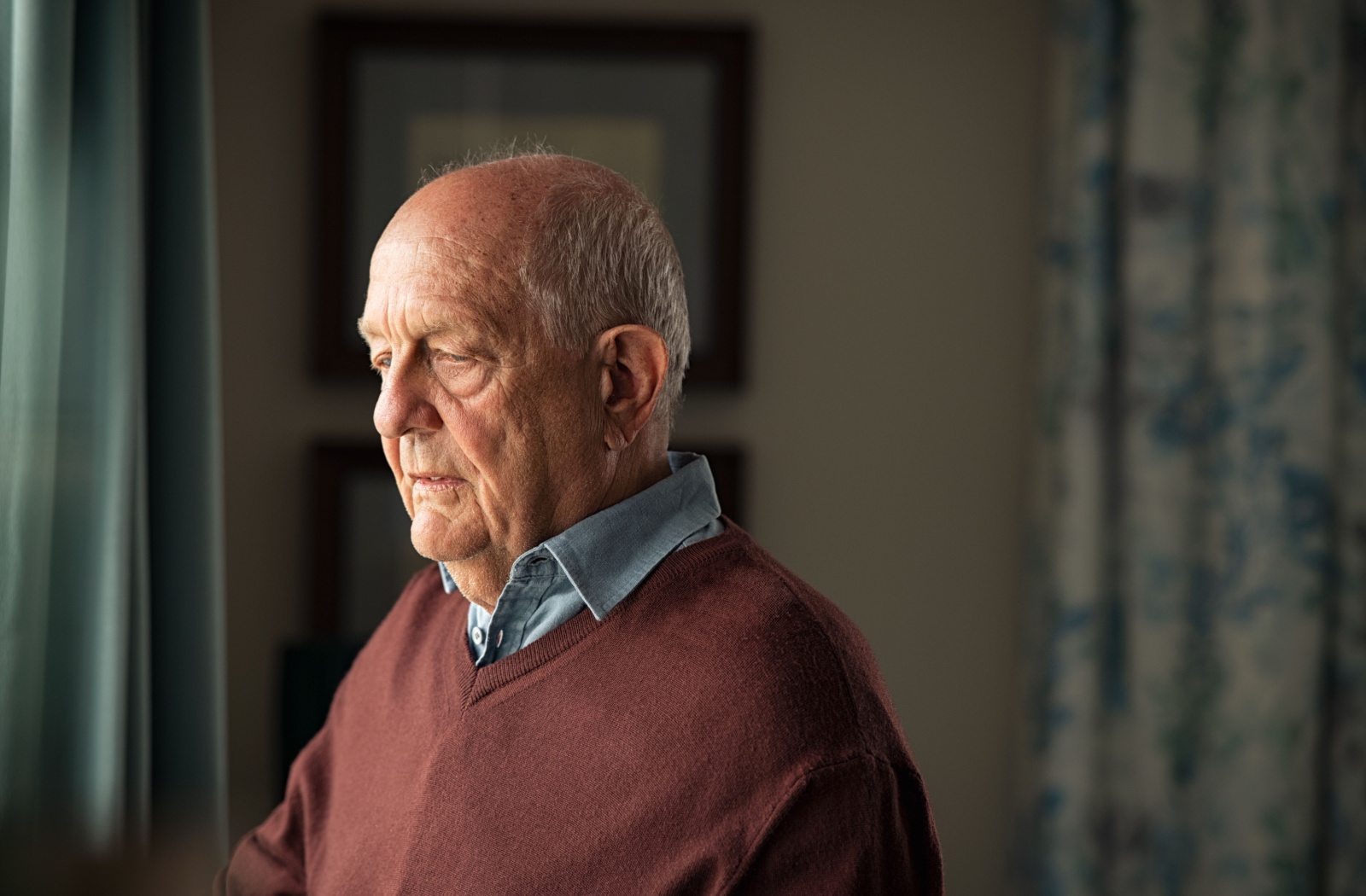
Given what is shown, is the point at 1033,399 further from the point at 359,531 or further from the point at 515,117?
the point at 359,531

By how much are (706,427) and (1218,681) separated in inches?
46.5

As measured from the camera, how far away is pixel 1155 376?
2.35 m

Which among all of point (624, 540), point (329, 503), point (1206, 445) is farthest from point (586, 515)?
point (1206, 445)

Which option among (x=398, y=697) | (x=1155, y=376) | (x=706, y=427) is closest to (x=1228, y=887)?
(x=1155, y=376)

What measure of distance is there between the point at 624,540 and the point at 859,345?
151cm

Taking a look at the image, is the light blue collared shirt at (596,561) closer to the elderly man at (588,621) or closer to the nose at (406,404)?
the elderly man at (588,621)

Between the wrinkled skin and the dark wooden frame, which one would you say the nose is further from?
the dark wooden frame

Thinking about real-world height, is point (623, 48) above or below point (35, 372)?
above

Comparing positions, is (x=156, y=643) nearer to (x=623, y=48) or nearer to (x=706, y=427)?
(x=706, y=427)

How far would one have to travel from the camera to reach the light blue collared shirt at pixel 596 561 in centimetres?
101

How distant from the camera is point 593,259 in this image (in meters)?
0.99

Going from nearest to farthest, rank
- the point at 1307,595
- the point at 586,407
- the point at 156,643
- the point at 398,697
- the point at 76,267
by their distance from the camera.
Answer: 1. the point at 586,407
2. the point at 398,697
3. the point at 76,267
4. the point at 156,643
5. the point at 1307,595

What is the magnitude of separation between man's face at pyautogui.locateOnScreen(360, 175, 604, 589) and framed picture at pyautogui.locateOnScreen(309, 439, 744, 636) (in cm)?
133

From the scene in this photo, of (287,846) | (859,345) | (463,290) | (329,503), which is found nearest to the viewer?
(463,290)
